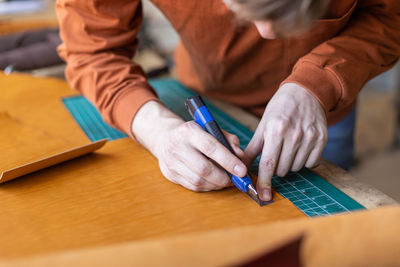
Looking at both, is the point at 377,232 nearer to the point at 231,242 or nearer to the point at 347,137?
the point at 231,242

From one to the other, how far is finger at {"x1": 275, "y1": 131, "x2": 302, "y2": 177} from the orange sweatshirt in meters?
0.11

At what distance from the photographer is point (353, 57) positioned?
0.88 m

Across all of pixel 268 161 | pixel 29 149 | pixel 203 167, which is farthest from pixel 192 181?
pixel 29 149

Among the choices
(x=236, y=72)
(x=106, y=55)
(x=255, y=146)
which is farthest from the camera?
(x=236, y=72)

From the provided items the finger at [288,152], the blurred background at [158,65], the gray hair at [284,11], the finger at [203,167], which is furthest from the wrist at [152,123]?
the blurred background at [158,65]

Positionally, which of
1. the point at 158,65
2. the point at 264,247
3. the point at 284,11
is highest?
the point at 284,11

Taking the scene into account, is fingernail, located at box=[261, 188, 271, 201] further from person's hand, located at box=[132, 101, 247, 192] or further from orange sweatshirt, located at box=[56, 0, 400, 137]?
orange sweatshirt, located at box=[56, 0, 400, 137]

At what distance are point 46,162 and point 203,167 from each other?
1.04 feet

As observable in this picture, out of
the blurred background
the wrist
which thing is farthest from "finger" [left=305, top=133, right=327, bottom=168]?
the blurred background

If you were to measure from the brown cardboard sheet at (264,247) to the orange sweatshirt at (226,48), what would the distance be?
371 mm

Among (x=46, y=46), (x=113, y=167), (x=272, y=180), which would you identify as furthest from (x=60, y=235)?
(x=46, y=46)

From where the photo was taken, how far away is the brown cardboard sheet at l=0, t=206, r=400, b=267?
427mm

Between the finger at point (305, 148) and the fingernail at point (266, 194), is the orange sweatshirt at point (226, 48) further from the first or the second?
the fingernail at point (266, 194)

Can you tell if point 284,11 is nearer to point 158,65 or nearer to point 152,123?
point 152,123
